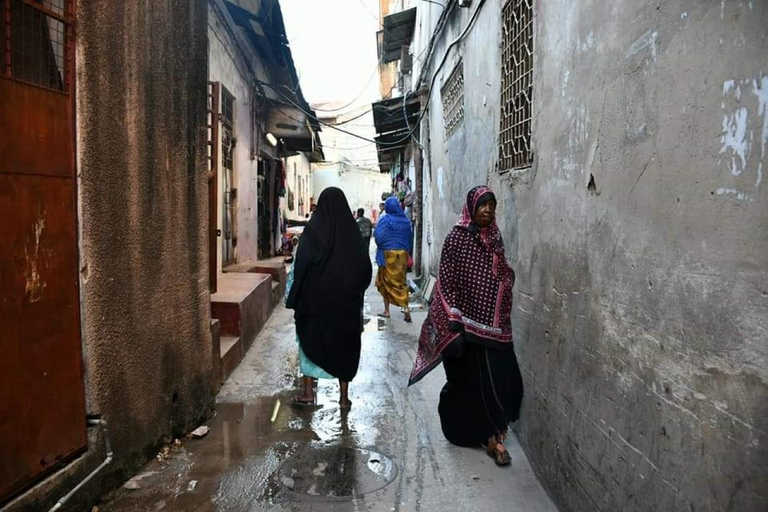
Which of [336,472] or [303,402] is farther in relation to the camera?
[303,402]

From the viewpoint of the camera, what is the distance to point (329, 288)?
4.43m

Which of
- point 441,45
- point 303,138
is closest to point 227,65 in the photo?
point 441,45

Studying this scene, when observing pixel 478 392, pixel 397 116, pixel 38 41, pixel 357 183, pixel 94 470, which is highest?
pixel 357 183

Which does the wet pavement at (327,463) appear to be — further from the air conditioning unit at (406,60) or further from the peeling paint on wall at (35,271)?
the air conditioning unit at (406,60)

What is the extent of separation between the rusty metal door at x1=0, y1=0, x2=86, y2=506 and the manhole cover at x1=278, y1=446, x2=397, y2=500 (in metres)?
1.18

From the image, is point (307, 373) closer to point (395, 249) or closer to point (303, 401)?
point (303, 401)

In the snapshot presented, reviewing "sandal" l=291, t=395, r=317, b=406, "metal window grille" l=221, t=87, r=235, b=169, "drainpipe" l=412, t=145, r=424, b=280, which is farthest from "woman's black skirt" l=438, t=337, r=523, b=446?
"drainpipe" l=412, t=145, r=424, b=280

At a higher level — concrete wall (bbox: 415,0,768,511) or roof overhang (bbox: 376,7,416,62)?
roof overhang (bbox: 376,7,416,62)

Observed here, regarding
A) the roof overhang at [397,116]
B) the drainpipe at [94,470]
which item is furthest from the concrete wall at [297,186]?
the drainpipe at [94,470]

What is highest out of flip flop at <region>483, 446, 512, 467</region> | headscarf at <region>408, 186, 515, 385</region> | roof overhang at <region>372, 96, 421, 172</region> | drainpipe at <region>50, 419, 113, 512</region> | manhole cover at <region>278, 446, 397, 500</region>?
roof overhang at <region>372, 96, 421, 172</region>

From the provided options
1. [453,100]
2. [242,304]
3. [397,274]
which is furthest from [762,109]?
[397,274]

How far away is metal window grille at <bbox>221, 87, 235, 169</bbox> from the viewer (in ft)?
25.1

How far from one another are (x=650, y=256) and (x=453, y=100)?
592 cm

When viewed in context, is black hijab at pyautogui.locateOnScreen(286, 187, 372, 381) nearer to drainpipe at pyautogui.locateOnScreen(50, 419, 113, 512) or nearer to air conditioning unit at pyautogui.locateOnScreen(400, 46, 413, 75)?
drainpipe at pyautogui.locateOnScreen(50, 419, 113, 512)
